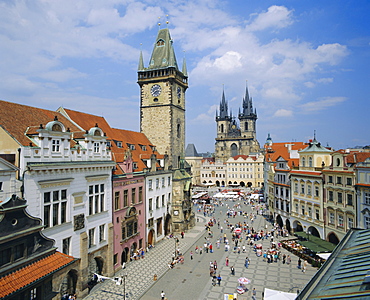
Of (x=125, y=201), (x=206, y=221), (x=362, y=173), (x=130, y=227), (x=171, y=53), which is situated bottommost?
(x=206, y=221)

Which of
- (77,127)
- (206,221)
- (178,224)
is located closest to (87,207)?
(77,127)

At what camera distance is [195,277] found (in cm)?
2891

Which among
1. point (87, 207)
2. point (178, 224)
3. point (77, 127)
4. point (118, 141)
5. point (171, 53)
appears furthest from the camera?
point (171, 53)

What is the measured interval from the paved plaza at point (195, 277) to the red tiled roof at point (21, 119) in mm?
14859

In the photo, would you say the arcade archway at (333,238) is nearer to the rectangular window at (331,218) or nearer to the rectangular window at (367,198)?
the rectangular window at (331,218)

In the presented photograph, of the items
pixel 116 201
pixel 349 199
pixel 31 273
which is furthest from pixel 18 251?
pixel 349 199

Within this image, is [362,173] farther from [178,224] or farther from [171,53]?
[171,53]

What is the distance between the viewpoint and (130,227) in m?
33.7

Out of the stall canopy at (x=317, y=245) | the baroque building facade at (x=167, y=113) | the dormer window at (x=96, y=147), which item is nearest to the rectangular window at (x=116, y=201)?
the dormer window at (x=96, y=147)

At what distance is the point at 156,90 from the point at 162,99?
2.16 meters

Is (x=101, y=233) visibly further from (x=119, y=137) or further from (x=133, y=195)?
(x=119, y=137)

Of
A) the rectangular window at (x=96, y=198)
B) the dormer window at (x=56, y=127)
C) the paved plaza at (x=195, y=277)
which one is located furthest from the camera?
the rectangular window at (x=96, y=198)

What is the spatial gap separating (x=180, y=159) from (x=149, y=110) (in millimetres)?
10738

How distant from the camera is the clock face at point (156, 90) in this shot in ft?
162
